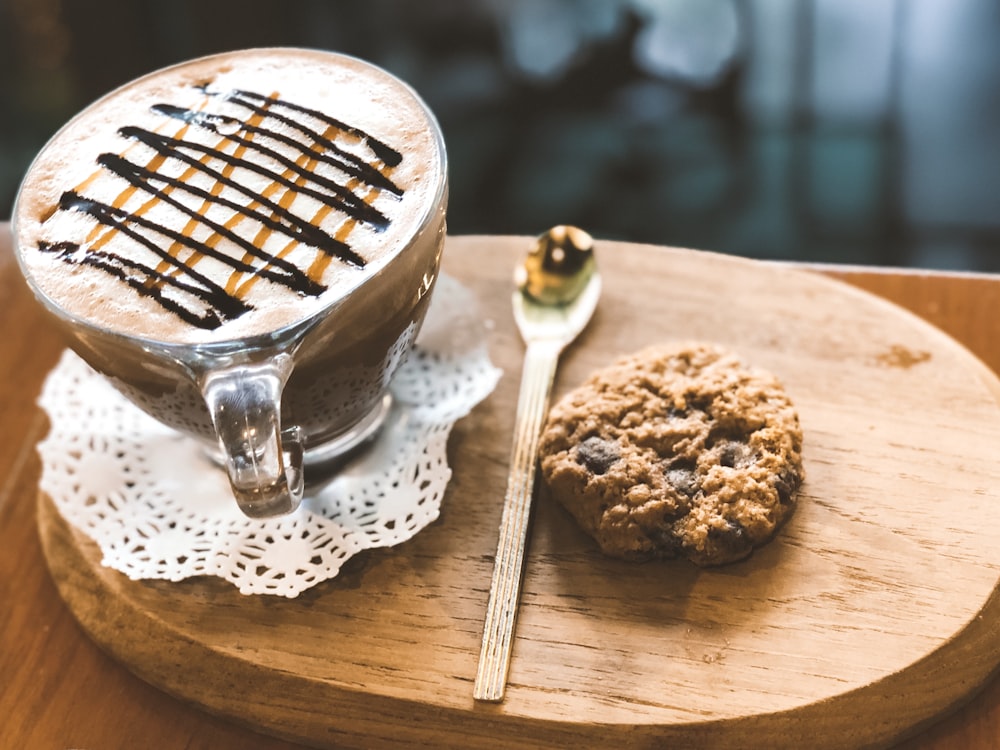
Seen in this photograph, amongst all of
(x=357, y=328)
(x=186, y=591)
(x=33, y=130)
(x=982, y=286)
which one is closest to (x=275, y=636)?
(x=186, y=591)

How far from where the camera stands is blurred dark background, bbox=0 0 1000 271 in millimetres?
1942

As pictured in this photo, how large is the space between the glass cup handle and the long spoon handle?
176 mm

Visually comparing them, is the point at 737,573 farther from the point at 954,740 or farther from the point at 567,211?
the point at 567,211

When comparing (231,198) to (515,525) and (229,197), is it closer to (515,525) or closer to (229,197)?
(229,197)

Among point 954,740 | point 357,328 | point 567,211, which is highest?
point 357,328

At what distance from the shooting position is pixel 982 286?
1100mm

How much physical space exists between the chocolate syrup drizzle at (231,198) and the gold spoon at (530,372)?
0.23 meters

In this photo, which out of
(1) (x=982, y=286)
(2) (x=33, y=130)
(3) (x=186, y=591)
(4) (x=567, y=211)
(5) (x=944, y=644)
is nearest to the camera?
(5) (x=944, y=644)

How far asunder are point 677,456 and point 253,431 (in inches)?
13.2

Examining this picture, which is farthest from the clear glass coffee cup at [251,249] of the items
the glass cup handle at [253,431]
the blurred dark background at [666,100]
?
the blurred dark background at [666,100]

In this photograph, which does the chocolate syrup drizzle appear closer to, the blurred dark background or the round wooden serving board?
the round wooden serving board

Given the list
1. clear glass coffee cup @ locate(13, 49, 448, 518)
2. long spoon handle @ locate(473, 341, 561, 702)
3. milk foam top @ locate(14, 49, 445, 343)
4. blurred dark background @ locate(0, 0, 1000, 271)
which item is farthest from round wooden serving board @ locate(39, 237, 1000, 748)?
blurred dark background @ locate(0, 0, 1000, 271)

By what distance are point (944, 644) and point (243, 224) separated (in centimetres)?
60

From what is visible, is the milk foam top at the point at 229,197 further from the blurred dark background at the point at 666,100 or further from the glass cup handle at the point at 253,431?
the blurred dark background at the point at 666,100
